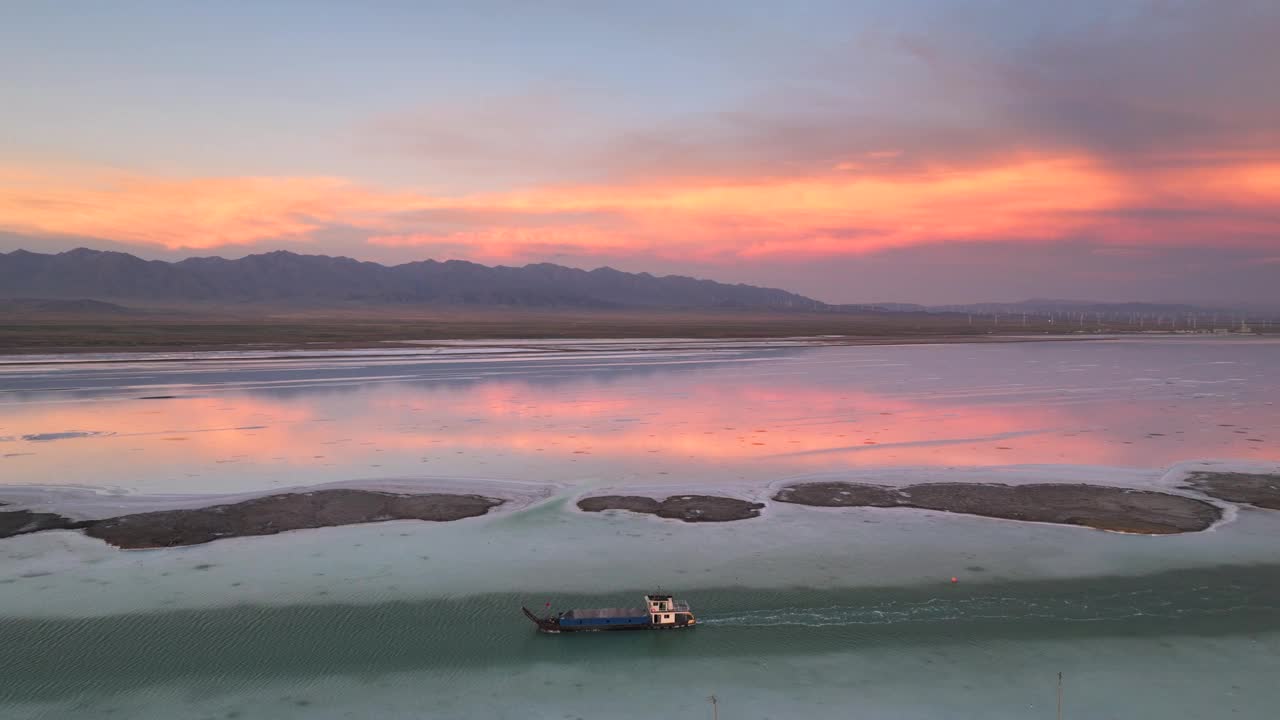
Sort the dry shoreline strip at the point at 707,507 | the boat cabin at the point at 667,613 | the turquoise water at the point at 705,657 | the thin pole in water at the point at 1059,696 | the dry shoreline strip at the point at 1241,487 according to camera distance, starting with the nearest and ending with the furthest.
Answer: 1. the thin pole in water at the point at 1059,696
2. the turquoise water at the point at 705,657
3. the boat cabin at the point at 667,613
4. the dry shoreline strip at the point at 707,507
5. the dry shoreline strip at the point at 1241,487

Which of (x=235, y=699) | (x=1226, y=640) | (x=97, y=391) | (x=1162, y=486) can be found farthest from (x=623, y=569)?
(x=97, y=391)

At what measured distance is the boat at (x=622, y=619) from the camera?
1476 centimetres

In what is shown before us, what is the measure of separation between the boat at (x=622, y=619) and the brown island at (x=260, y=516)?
24.5 feet

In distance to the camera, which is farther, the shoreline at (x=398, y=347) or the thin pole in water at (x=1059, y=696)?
the shoreline at (x=398, y=347)

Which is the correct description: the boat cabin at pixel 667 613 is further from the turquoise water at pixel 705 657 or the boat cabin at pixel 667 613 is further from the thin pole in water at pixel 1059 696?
the thin pole in water at pixel 1059 696

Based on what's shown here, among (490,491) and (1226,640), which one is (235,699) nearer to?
(490,491)

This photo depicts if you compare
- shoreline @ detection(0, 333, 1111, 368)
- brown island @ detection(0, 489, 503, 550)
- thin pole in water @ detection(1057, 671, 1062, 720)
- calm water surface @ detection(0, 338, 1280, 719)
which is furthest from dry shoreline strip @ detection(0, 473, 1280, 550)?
shoreline @ detection(0, 333, 1111, 368)

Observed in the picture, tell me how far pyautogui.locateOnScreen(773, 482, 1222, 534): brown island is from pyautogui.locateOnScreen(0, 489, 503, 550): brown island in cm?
974

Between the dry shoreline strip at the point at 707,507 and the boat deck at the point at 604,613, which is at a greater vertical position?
the dry shoreline strip at the point at 707,507

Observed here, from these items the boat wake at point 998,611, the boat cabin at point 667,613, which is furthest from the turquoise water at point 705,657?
the boat cabin at point 667,613

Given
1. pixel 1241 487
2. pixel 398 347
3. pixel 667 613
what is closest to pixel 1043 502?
pixel 1241 487

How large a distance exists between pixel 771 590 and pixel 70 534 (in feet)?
54.9

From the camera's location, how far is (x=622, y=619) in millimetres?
14844

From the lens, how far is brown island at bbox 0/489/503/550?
777 inches
